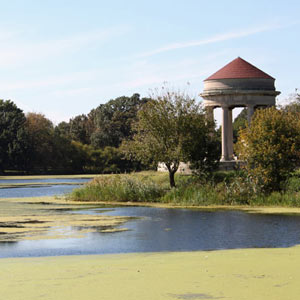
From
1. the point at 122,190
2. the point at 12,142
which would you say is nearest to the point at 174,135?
the point at 122,190

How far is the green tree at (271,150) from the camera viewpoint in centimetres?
4450

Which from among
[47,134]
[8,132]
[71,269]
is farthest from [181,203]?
[47,134]

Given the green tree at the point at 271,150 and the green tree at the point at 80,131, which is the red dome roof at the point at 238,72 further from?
the green tree at the point at 80,131

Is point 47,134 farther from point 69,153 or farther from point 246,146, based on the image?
point 246,146

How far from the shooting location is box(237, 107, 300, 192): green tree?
146ft

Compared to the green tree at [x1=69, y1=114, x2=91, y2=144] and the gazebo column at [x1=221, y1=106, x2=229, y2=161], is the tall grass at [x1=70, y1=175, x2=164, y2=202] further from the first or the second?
the green tree at [x1=69, y1=114, x2=91, y2=144]

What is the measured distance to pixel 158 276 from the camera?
18922 mm

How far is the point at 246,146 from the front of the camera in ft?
153

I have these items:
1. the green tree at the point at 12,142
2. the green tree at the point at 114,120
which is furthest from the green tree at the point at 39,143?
the green tree at the point at 114,120

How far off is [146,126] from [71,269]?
104 feet

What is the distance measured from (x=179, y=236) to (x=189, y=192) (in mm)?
16804

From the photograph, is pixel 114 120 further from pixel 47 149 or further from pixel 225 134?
pixel 225 134

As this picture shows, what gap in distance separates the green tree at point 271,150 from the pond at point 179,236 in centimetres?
680

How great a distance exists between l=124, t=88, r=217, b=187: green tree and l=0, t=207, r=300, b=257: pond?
12263 millimetres
